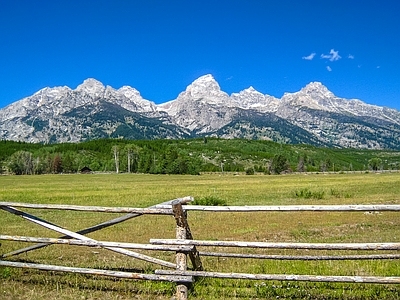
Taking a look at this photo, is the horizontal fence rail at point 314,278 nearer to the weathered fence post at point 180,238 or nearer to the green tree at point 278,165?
the weathered fence post at point 180,238

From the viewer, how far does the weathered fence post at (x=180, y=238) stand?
8375 mm

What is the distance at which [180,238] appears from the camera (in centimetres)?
877

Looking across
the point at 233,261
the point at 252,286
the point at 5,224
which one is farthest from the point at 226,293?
the point at 5,224

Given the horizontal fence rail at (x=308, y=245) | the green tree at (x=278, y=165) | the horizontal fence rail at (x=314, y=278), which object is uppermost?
the green tree at (x=278, y=165)

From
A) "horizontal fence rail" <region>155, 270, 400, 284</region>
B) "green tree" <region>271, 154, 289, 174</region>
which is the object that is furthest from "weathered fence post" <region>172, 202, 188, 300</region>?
"green tree" <region>271, 154, 289, 174</region>

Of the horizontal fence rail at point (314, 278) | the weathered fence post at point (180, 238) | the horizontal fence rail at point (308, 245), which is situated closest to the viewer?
the horizontal fence rail at point (314, 278)

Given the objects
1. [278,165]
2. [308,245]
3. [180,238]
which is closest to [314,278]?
[308,245]

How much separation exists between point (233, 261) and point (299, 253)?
253 centimetres

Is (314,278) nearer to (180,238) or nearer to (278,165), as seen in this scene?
(180,238)

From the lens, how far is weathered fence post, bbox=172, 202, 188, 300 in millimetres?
8375

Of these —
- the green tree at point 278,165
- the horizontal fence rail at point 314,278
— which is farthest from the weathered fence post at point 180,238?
the green tree at point 278,165

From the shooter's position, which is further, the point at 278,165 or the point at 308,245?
the point at 278,165

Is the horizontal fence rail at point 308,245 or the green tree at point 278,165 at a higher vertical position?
the green tree at point 278,165

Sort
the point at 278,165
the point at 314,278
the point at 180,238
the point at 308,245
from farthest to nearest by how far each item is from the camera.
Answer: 1. the point at 278,165
2. the point at 180,238
3. the point at 308,245
4. the point at 314,278
